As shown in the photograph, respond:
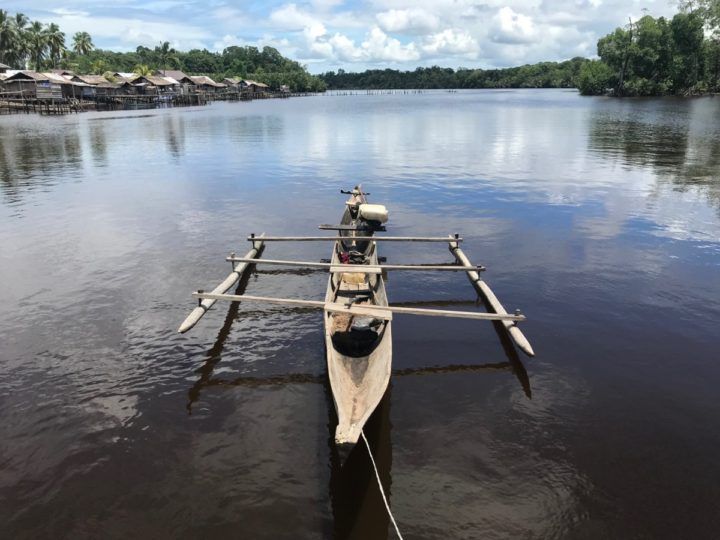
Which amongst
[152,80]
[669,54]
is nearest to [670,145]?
[669,54]

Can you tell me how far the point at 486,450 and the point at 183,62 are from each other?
720ft

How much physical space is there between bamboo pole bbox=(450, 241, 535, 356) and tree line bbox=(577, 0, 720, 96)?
13530 centimetres

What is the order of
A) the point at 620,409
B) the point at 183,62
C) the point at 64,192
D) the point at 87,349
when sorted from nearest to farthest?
the point at 620,409, the point at 87,349, the point at 64,192, the point at 183,62

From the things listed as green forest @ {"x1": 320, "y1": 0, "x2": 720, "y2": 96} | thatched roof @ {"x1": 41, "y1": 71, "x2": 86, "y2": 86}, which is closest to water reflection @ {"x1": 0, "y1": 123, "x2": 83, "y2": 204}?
thatched roof @ {"x1": 41, "y1": 71, "x2": 86, "y2": 86}

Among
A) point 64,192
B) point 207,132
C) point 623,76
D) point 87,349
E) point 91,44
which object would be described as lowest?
point 87,349

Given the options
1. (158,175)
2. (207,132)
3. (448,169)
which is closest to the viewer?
(158,175)

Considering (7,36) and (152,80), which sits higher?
(7,36)

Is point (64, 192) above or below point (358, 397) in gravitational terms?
above

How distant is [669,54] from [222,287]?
147 m

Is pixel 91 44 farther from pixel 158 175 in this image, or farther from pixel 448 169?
pixel 448 169

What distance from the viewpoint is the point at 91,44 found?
15100cm

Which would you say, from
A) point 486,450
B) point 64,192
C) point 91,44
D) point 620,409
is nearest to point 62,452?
point 486,450

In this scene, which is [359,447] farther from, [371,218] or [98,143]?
[98,143]

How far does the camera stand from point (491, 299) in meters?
15.2
